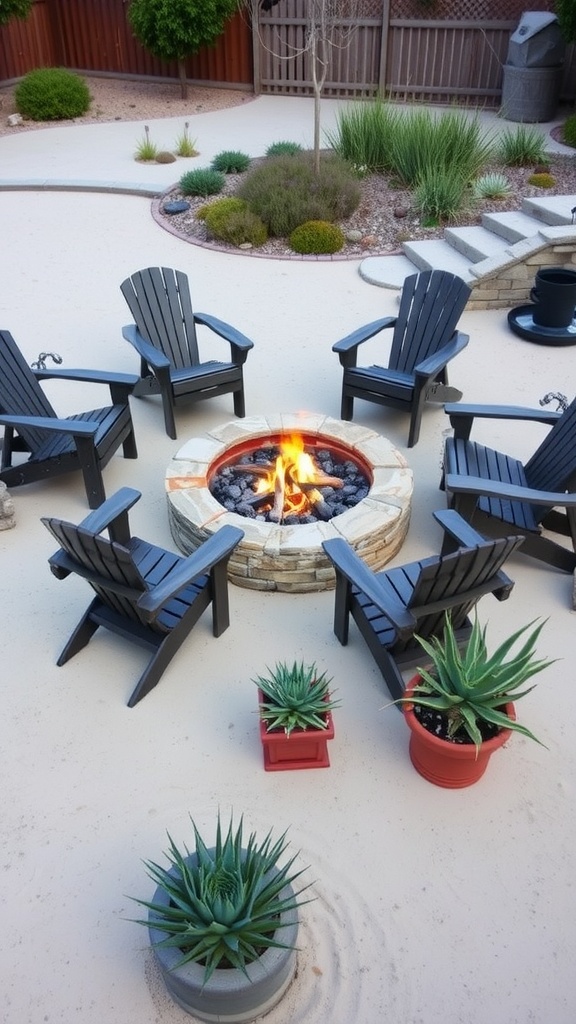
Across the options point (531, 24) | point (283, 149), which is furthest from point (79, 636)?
point (531, 24)

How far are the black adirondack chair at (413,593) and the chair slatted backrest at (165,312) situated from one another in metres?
2.52

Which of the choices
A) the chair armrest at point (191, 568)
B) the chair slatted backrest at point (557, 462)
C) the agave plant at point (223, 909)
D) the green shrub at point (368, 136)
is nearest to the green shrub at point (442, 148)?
the green shrub at point (368, 136)

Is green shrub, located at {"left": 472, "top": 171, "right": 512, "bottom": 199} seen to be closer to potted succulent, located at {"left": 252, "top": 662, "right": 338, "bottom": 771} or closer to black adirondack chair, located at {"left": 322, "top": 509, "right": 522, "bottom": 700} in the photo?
black adirondack chair, located at {"left": 322, "top": 509, "right": 522, "bottom": 700}

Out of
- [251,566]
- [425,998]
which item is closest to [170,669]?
[251,566]

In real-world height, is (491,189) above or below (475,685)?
above

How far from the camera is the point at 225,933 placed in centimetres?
223

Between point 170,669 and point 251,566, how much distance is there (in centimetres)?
67

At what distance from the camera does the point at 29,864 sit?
2865 millimetres

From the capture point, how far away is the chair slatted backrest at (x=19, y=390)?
4.63 meters

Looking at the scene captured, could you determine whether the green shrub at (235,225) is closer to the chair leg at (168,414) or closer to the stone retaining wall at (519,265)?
the stone retaining wall at (519,265)

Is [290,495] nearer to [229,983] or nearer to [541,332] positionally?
[229,983]

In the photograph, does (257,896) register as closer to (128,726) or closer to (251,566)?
(128,726)

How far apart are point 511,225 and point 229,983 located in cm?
720

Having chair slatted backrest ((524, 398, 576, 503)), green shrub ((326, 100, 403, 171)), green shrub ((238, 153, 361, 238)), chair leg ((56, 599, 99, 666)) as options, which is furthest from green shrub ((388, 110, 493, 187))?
chair leg ((56, 599, 99, 666))
